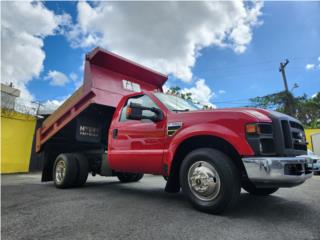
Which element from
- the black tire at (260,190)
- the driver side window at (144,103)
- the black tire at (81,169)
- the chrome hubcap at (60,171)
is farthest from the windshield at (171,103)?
the chrome hubcap at (60,171)

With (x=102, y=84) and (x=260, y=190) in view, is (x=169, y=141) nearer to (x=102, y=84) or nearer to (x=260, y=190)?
(x=260, y=190)

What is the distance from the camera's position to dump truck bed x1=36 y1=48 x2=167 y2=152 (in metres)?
5.39

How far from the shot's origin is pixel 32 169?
45.4ft

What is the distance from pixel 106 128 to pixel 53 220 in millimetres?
3471

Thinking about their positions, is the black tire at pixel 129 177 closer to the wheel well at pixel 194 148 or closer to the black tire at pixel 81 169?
the black tire at pixel 81 169

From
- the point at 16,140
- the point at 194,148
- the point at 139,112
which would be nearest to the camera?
the point at 194,148

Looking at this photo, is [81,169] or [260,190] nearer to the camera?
[260,190]

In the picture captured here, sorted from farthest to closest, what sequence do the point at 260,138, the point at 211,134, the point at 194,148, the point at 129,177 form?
the point at 129,177, the point at 194,148, the point at 211,134, the point at 260,138

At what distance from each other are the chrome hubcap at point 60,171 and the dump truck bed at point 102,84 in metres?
0.80

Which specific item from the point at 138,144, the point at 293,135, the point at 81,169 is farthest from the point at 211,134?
the point at 81,169

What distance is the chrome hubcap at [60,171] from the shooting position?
5.80 m

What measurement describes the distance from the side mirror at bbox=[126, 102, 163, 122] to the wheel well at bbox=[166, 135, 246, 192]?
645 millimetres

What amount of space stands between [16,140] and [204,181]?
41.7 ft

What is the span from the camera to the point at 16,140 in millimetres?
13047
